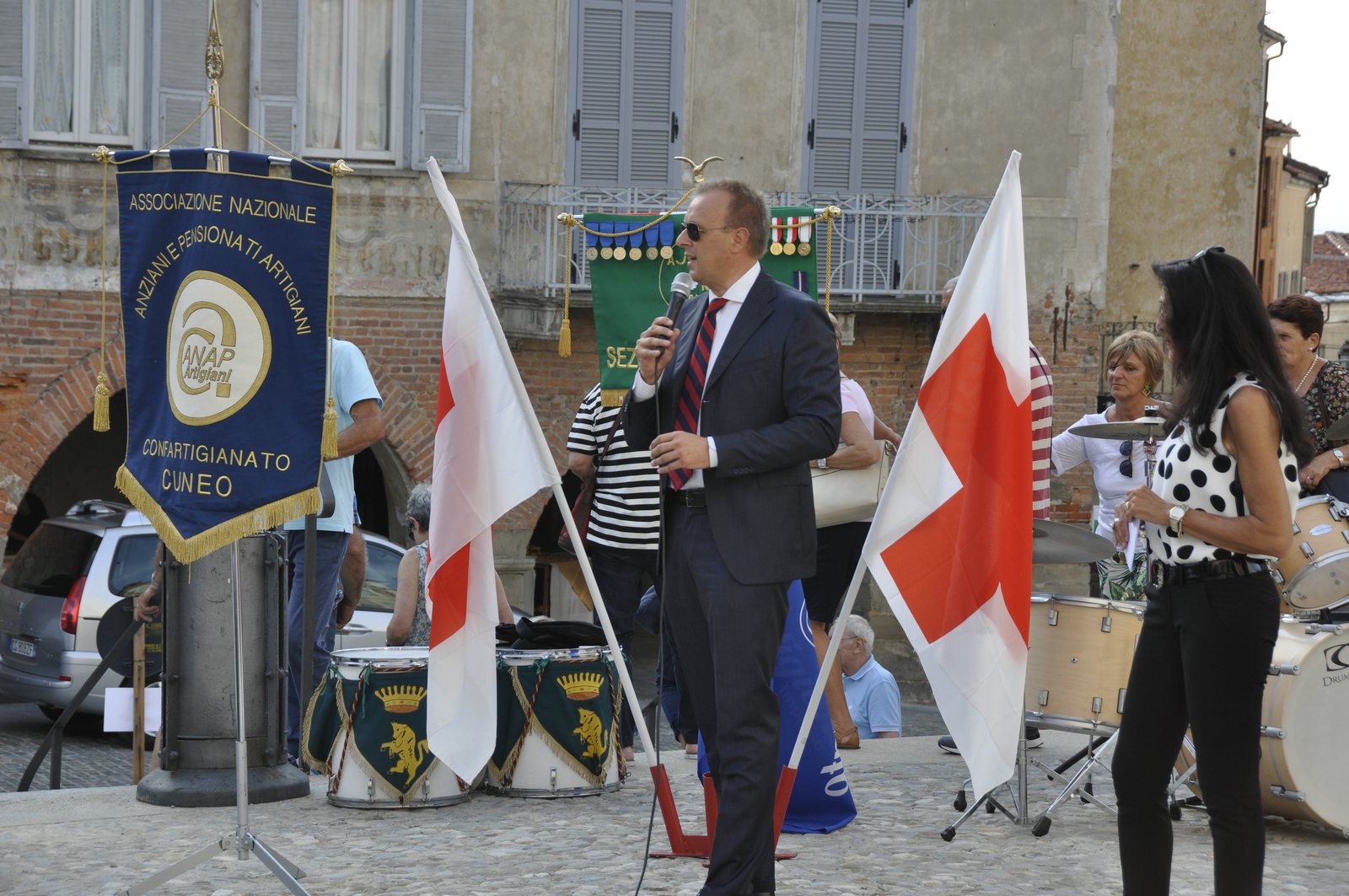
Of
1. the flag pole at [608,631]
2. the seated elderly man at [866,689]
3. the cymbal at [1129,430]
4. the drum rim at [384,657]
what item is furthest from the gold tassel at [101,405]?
the seated elderly man at [866,689]

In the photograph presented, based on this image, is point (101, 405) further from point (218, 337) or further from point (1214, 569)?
point (1214, 569)

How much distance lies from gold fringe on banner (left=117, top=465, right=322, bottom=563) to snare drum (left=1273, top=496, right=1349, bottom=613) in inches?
135

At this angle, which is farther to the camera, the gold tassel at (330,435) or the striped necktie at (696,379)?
the gold tassel at (330,435)

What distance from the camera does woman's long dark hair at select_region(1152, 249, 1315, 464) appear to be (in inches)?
172

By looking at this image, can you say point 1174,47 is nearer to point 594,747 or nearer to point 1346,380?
point 1346,380

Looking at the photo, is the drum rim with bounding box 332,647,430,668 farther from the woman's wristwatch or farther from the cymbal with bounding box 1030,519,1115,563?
the woman's wristwatch

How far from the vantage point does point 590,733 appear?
6.88 metres

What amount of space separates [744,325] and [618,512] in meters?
2.87

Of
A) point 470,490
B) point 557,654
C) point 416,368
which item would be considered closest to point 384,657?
point 557,654

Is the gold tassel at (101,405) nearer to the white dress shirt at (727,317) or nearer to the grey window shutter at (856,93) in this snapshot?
the white dress shirt at (727,317)

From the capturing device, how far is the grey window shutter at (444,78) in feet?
50.4

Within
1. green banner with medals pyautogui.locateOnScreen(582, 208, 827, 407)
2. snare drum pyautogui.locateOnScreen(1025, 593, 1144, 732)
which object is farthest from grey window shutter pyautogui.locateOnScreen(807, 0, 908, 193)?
snare drum pyautogui.locateOnScreen(1025, 593, 1144, 732)

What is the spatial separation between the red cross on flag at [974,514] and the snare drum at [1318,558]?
1472mm

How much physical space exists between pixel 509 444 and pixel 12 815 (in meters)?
2.73
